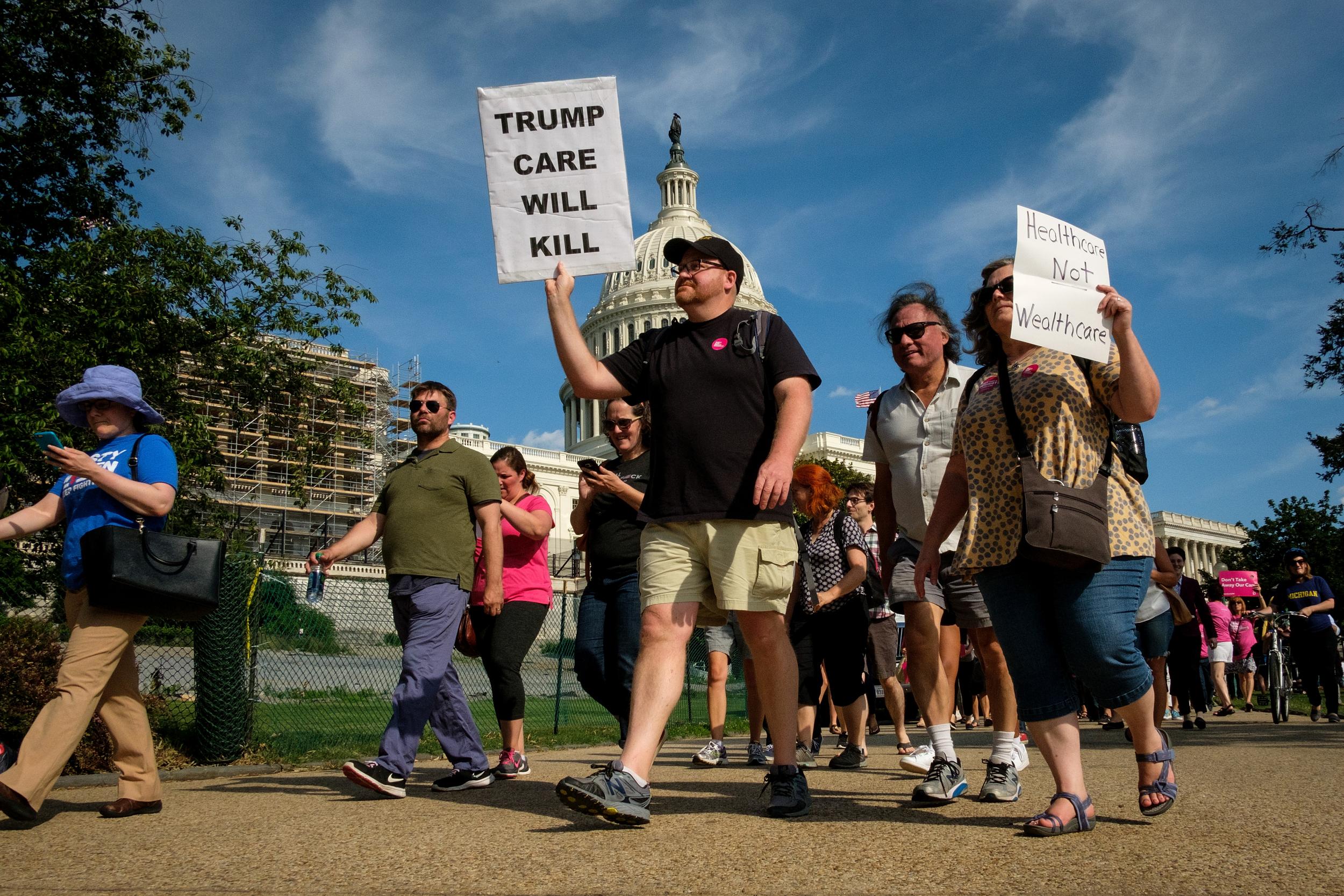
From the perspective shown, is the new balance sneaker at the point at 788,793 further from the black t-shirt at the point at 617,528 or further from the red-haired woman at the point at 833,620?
the red-haired woman at the point at 833,620

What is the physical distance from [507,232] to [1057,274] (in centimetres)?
208

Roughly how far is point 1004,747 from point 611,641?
2.14 m

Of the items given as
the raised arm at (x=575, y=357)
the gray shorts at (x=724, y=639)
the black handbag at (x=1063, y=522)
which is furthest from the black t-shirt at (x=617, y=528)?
the black handbag at (x=1063, y=522)

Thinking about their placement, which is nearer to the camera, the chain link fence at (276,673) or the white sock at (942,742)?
the white sock at (942,742)

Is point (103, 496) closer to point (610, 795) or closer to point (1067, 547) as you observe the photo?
point (610, 795)

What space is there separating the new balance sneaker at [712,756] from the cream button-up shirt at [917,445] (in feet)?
7.39

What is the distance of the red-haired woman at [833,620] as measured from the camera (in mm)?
6480

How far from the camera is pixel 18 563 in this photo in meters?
8.42

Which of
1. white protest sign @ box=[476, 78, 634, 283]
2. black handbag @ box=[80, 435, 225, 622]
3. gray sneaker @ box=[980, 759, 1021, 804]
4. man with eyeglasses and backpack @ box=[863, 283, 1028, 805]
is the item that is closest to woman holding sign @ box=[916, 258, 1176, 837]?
gray sneaker @ box=[980, 759, 1021, 804]

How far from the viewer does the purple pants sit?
4.88 meters

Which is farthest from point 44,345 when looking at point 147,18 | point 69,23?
point 147,18

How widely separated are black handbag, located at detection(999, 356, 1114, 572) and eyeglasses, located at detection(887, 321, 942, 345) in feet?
5.28

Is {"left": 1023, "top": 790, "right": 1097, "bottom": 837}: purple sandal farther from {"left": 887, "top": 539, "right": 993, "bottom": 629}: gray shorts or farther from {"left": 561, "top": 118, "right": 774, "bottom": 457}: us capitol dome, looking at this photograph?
{"left": 561, "top": 118, "right": 774, "bottom": 457}: us capitol dome

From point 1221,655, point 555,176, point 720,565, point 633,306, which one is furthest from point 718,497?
point 633,306
